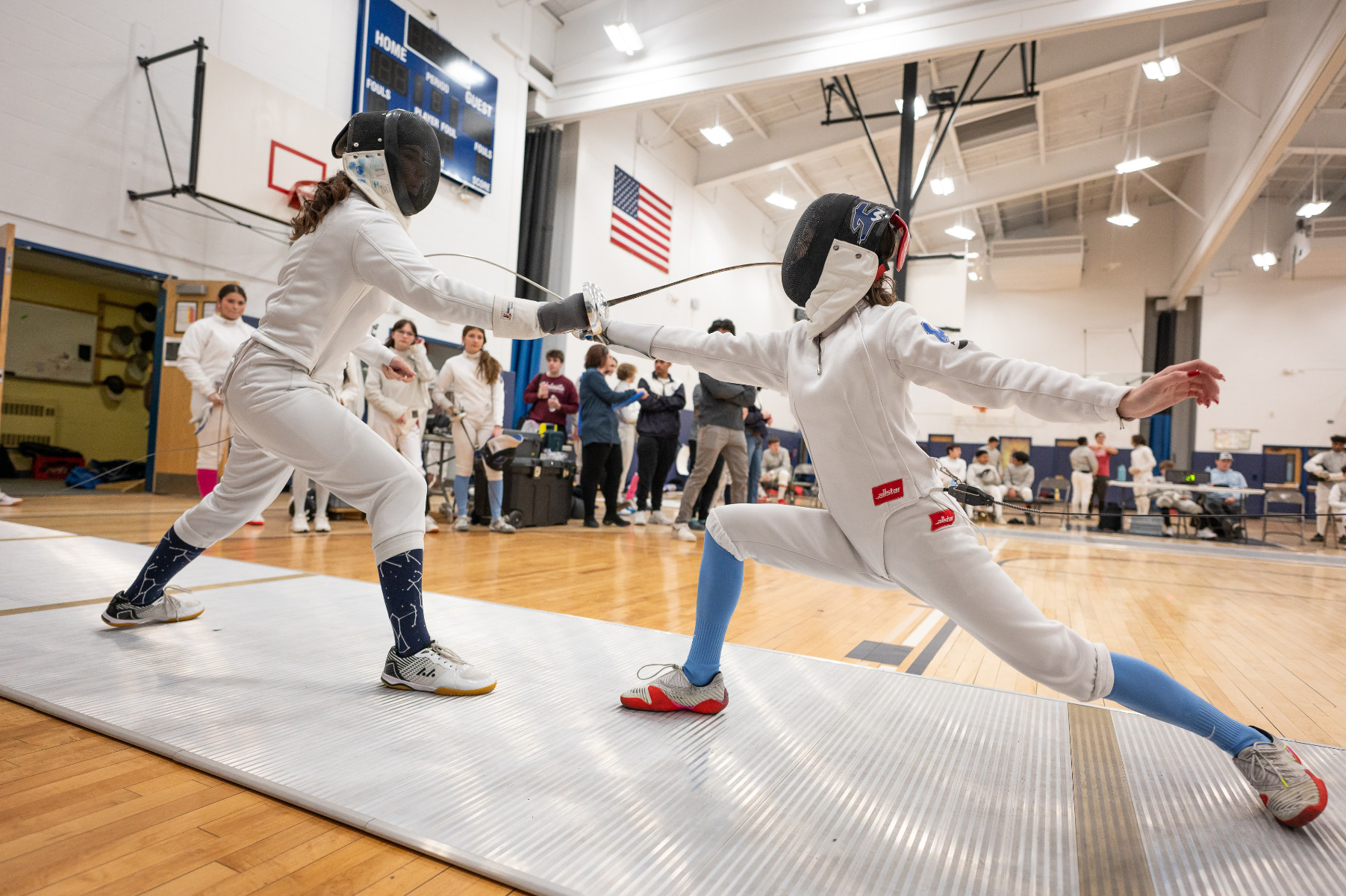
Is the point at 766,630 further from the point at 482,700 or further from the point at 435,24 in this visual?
the point at 435,24

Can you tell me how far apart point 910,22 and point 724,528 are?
821 centimetres

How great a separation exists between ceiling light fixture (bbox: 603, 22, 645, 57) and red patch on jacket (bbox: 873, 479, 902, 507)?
880 cm

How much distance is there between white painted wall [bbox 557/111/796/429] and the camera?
10797mm

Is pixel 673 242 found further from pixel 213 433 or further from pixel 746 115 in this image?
pixel 213 433

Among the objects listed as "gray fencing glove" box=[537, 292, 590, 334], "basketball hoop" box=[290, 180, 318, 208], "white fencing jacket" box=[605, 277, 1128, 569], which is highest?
"basketball hoop" box=[290, 180, 318, 208]

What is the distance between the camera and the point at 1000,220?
16.9 m

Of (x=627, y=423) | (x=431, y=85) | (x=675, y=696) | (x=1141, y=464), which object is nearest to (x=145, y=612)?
(x=675, y=696)

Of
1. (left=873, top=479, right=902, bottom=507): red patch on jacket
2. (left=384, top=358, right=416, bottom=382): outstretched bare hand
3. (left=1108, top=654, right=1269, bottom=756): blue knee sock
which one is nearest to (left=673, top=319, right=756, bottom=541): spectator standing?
(left=384, top=358, right=416, bottom=382): outstretched bare hand

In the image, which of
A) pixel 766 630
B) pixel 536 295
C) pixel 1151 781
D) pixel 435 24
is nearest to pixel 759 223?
pixel 536 295

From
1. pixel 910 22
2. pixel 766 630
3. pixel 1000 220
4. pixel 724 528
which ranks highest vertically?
pixel 1000 220

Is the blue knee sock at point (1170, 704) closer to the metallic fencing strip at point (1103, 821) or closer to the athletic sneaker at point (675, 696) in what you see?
the metallic fencing strip at point (1103, 821)

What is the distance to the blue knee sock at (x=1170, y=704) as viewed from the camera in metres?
1.29

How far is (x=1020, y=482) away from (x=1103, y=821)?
11053 mm

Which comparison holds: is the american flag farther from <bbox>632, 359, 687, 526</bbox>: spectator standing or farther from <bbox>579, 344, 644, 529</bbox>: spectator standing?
<bbox>579, 344, 644, 529</bbox>: spectator standing
